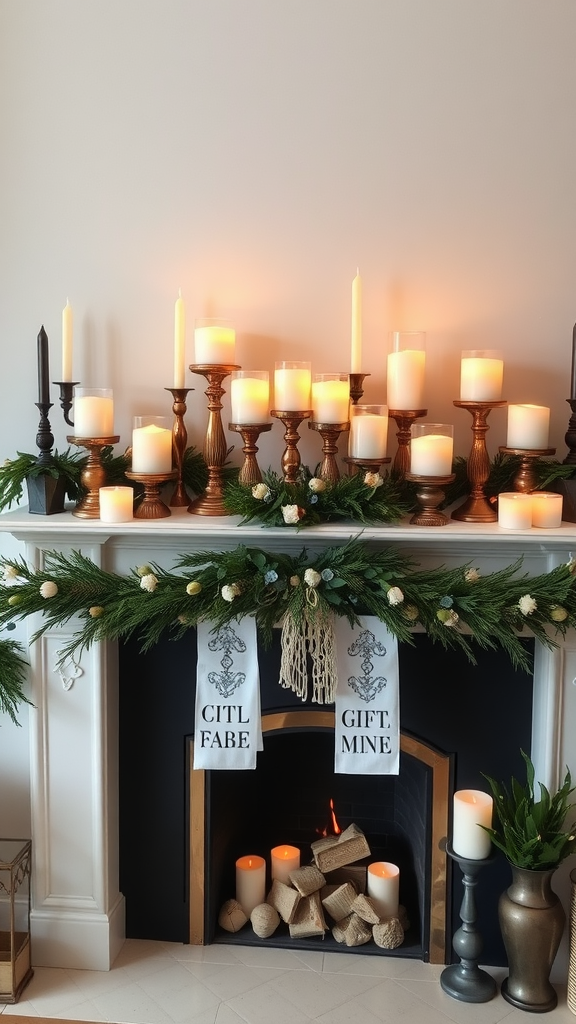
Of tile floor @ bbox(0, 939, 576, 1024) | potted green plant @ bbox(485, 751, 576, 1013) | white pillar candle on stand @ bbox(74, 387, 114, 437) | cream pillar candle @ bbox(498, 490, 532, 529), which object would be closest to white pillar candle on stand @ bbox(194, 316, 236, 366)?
white pillar candle on stand @ bbox(74, 387, 114, 437)

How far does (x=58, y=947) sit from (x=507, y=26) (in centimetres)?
246

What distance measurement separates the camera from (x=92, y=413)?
2.13 metres

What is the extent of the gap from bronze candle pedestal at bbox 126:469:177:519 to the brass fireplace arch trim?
588mm

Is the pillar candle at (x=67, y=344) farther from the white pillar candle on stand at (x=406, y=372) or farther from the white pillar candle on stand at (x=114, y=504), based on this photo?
the white pillar candle on stand at (x=406, y=372)

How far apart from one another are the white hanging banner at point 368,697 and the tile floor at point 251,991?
529mm

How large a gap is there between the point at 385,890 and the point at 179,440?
1.30 m

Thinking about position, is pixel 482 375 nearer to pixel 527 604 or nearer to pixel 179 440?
pixel 527 604

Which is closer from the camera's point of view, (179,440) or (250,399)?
(250,399)

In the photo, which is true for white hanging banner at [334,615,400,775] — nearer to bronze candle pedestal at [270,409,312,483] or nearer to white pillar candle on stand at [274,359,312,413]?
bronze candle pedestal at [270,409,312,483]

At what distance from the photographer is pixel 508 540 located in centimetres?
201

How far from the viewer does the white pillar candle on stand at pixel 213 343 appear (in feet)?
7.07

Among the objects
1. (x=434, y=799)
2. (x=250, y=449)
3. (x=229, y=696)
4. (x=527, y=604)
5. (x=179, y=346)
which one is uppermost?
(x=179, y=346)

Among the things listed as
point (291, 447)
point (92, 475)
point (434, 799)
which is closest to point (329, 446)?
point (291, 447)

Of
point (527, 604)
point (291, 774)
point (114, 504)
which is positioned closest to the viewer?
point (527, 604)
